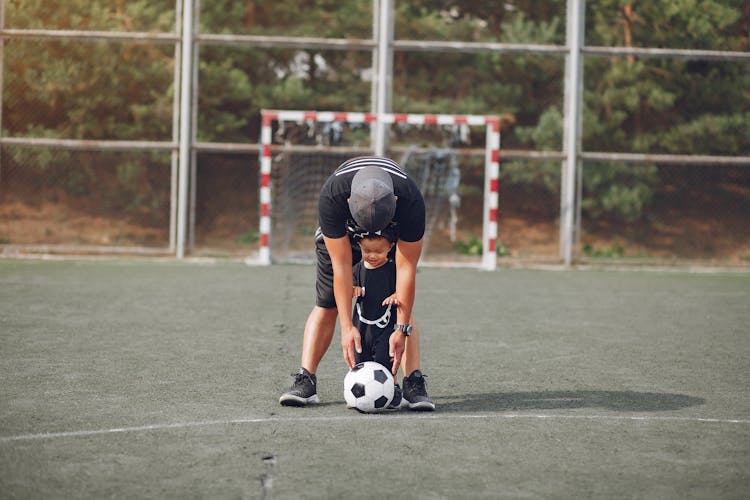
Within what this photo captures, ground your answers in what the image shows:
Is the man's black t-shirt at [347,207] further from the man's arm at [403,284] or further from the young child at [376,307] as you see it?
the young child at [376,307]

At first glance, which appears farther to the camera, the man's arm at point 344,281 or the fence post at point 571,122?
the fence post at point 571,122

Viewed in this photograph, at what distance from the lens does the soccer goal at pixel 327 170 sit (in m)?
14.1

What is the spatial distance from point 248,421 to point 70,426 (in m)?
0.80

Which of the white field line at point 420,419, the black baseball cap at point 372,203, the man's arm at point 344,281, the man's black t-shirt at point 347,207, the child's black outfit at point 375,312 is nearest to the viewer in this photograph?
the black baseball cap at point 372,203

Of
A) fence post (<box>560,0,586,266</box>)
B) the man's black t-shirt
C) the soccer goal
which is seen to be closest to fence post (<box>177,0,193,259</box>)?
the soccer goal

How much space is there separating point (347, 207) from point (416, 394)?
1.06m

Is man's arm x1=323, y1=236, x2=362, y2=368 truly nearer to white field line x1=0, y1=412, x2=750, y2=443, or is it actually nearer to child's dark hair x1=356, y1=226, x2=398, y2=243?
child's dark hair x1=356, y1=226, x2=398, y2=243

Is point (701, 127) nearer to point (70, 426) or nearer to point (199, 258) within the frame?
point (199, 258)

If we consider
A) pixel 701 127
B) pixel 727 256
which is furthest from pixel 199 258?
pixel 727 256

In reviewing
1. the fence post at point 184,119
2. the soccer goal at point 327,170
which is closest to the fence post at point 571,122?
the soccer goal at point 327,170

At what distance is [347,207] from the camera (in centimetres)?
499

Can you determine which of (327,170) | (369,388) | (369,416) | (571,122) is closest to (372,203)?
(369,388)

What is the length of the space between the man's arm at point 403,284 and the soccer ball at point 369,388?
11 centimetres

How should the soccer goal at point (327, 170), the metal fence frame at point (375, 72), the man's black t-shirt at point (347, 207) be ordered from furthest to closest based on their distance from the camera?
the metal fence frame at point (375, 72), the soccer goal at point (327, 170), the man's black t-shirt at point (347, 207)
